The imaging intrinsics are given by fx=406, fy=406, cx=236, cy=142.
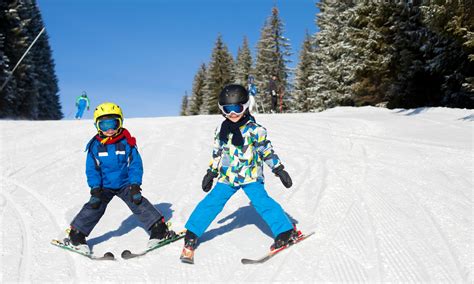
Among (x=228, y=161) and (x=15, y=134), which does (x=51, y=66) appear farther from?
(x=228, y=161)

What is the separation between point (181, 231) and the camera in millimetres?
4434

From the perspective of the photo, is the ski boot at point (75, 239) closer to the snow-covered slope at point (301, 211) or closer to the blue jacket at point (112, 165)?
the snow-covered slope at point (301, 211)

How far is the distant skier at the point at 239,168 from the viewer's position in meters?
3.84

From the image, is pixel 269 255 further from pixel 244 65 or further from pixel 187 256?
pixel 244 65

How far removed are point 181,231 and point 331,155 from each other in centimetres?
406

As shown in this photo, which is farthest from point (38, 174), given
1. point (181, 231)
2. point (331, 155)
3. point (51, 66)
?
Result: point (51, 66)

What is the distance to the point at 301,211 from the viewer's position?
4.90 meters

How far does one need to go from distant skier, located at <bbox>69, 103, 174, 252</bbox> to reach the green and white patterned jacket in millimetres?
811

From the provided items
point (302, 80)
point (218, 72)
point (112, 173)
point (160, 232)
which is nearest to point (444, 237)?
point (160, 232)

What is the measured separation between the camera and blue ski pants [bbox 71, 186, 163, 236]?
4.01m

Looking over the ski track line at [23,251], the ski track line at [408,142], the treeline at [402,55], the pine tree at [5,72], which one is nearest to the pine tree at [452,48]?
the treeline at [402,55]

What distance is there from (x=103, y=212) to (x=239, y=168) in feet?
4.84

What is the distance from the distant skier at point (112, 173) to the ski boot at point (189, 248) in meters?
0.42

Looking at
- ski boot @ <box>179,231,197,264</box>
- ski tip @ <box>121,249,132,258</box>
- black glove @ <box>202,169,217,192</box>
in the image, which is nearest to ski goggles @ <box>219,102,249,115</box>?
black glove @ <box>202,169,217,192</box>
